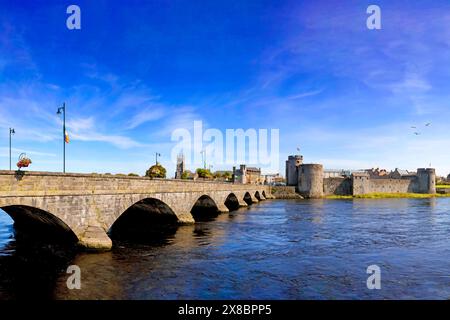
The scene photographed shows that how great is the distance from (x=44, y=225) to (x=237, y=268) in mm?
13270

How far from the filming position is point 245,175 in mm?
151250

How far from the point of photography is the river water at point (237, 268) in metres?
15.3

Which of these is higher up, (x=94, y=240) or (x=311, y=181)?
(x=311, y=181)

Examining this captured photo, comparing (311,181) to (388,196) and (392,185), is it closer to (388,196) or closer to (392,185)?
(388,196)

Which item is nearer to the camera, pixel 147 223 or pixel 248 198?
pixel 147 223

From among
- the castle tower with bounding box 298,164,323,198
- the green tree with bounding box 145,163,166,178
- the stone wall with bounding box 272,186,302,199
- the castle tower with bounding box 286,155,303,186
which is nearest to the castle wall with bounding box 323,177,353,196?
the castle tower with bounding box 298,164,323,198

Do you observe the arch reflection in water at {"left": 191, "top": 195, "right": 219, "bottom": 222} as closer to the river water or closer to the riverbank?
the river water

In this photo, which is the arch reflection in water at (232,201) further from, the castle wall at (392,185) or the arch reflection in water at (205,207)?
the castle wall at (392,185)

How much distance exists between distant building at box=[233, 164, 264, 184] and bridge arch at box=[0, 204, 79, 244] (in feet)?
302

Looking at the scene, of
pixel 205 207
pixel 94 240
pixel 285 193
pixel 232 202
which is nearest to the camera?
pixel 94 240

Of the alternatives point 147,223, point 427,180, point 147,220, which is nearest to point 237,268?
point 147,223

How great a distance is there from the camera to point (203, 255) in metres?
23.0

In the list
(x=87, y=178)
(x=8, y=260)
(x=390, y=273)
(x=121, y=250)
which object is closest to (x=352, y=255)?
(x=390, y=273)

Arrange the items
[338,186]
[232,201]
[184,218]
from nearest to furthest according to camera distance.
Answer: [184,218]
[232,201]
[338,186]
